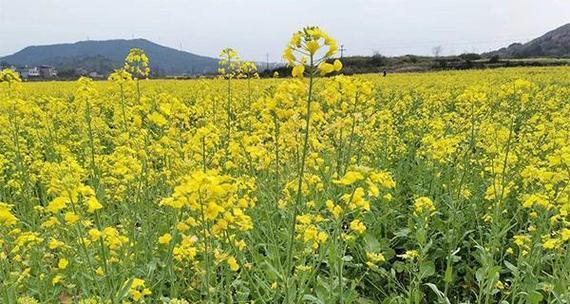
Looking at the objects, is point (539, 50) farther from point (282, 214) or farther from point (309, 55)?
point (309, 55)

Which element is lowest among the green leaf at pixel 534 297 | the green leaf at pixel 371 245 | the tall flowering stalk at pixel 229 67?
the green leaf at pixel 534 297

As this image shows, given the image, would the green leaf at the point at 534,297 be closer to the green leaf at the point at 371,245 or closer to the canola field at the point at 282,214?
the canola field at the point at 282,214

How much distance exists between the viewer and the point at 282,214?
304 centimetres

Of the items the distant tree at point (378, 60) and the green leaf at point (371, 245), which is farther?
the distant tree at point (378, 60)

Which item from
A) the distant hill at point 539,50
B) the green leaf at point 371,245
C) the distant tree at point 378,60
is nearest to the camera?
the green leaf at point 371,245

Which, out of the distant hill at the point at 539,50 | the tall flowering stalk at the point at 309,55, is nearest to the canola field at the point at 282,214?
the tall flowering stalk at the point at 309,55

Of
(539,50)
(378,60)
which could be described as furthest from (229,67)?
(539,50)

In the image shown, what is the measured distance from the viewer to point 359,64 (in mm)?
41812

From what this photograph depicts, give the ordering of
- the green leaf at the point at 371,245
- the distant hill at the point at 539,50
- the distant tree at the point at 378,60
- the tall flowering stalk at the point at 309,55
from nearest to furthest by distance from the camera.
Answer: the tall flowering stalk at the point at 309,55
the green leaf at the point at 371,245
the distant tree at the point at 378,60
the distant hill at the point at 539,50

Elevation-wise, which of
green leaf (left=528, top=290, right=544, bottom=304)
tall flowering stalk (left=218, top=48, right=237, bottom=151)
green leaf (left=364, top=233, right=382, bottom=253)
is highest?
tall flowering stalk (left=218, top=48, right=237, bottom=151)

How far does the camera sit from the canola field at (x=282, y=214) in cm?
198

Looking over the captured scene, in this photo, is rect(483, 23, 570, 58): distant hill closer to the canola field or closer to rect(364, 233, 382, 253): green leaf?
the canola field

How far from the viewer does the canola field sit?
1.98m

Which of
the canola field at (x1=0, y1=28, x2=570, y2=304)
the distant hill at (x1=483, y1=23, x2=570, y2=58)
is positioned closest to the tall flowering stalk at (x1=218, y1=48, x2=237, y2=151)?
the canola field at (x1=0, y1=28, x2=570, y2=304)
